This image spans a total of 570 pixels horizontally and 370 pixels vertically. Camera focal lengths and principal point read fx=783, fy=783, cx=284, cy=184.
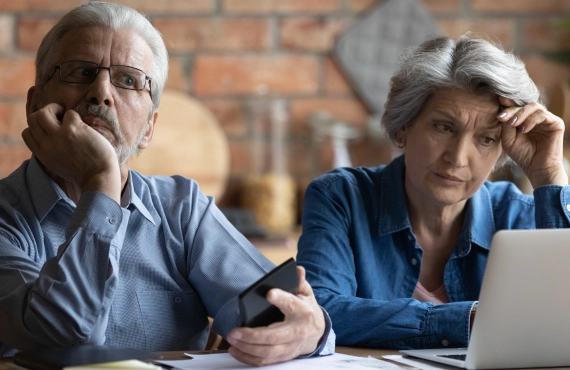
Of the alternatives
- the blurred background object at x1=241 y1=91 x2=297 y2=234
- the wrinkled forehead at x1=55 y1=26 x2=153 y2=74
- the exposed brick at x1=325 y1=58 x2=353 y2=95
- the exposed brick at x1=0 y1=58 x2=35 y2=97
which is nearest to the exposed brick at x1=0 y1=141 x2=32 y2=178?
the exposed brick at x1=0 y1=58 x2=35 y2=97

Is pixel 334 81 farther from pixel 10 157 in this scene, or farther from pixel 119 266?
pixel 119 266

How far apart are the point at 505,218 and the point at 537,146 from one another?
172 mm

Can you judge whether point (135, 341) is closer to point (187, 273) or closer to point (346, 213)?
point (187, 273)

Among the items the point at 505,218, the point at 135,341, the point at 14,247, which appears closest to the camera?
the point at 14,247

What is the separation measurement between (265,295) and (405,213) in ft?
2.17

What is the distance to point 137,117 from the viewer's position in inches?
54.7

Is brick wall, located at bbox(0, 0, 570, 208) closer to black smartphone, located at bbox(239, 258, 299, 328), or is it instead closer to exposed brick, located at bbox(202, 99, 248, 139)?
exposed brick, located at bbox(202, 99, 248, 139)

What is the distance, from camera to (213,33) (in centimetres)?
283

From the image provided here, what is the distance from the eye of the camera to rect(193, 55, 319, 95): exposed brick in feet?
9.30

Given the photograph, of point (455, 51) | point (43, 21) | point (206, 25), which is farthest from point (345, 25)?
point (455, 51)

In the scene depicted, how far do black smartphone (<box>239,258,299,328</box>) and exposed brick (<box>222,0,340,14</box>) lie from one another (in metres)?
1.89

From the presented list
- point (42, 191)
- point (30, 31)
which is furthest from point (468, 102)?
point (30, 31)

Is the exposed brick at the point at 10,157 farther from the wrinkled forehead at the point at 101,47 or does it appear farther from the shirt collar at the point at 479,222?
the shirt collar at the point at 479,222

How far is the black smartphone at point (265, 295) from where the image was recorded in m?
1.02
